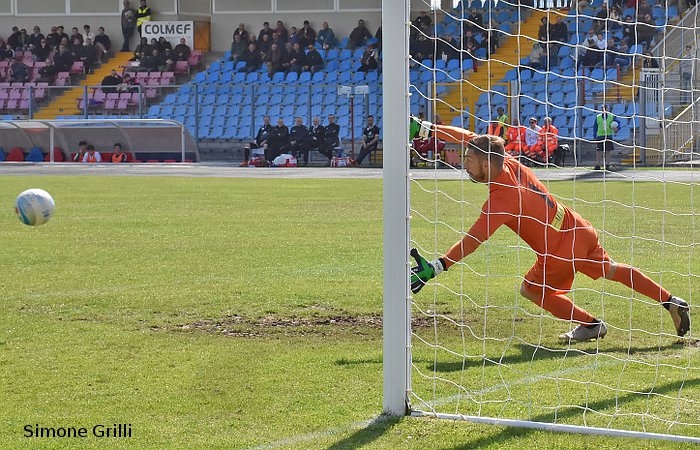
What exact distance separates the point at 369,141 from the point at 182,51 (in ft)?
40.5

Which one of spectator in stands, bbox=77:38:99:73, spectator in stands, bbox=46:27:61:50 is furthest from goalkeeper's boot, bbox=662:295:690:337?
spectator in stands, bbox=46:27:61:50

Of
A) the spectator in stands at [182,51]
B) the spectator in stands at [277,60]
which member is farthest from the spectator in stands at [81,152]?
the spectator in stands at [277,60]

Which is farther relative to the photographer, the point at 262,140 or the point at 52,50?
the point at 52,50

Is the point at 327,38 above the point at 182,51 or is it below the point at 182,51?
above

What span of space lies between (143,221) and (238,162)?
20.8m

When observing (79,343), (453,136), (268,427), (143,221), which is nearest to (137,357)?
(79,343)

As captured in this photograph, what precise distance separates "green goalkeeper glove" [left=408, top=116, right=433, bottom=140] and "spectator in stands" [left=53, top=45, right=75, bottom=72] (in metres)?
37.9

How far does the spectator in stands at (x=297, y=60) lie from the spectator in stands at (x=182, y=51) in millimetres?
5142

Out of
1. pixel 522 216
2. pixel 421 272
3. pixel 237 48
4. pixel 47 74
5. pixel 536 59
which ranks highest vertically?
pixel 237 48

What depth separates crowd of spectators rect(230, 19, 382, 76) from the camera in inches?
1523

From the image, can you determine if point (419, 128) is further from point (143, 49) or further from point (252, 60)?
point (143, 49)

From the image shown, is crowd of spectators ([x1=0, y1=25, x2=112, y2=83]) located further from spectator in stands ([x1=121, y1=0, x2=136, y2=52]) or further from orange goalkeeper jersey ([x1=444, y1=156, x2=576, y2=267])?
orange goalkeeper jersey ([x1=444, y1=156, x2=576, y2=267])

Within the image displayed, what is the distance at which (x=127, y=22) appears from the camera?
42250mm

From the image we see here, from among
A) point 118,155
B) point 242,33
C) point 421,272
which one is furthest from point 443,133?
point 242,33
